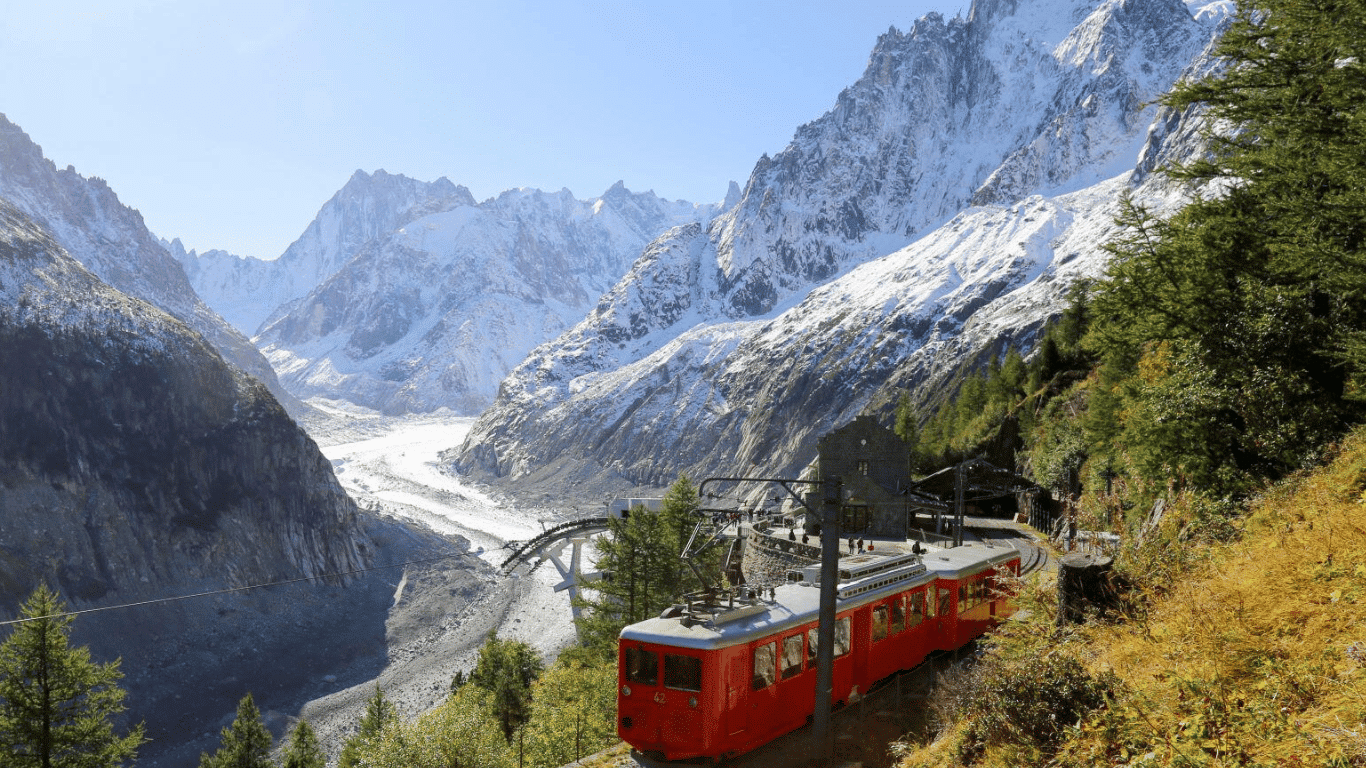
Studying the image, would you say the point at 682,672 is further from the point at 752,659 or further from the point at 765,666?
the point at 765,666

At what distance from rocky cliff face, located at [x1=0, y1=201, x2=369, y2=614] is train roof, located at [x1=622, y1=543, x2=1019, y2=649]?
88475mm

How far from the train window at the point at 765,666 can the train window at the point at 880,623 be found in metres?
4.18

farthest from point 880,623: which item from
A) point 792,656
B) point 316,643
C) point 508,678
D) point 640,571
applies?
point 316,643

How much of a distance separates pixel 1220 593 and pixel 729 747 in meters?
9.55

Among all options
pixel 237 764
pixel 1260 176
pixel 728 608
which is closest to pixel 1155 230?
pixel 1260 176

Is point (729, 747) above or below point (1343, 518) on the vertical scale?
below

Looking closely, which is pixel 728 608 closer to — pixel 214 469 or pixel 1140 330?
pixel 1140 330

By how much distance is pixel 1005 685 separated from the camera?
36.6ft

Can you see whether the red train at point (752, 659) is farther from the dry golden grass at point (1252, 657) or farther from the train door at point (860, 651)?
the dry golden grass at point (1252, 657)

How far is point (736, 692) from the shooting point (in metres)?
16.5

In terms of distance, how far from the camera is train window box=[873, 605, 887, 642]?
20.4 metres

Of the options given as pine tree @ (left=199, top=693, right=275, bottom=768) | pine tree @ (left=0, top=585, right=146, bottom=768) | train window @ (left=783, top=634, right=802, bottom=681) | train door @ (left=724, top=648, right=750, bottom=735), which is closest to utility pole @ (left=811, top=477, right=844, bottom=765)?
train window @ (left=783, top=634, right=802, bottom=681)

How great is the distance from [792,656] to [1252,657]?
10.0 metres

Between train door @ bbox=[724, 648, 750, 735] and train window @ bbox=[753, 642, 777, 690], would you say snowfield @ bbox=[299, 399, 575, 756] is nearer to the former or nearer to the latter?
train window @ bbox=[753, 642, 777, 690]
